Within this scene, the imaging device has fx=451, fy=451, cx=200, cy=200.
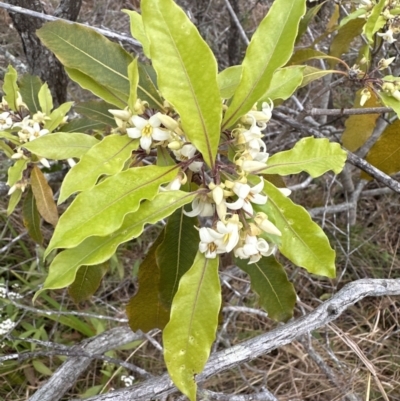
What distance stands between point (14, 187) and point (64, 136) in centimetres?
44

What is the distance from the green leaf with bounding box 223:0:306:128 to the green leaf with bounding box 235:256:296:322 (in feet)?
1.70

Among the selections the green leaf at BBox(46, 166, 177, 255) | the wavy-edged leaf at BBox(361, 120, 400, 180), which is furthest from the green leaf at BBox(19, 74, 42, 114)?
the wavy-edged leaf at BBox(361, 120, 400, 180)

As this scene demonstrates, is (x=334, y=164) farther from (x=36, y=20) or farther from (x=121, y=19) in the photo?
(x=121, y=19)

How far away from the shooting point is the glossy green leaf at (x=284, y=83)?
1152mm

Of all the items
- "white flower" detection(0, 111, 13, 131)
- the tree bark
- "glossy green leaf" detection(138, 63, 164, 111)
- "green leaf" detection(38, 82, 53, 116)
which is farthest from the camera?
the tree bark

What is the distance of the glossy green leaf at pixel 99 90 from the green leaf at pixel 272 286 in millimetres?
559

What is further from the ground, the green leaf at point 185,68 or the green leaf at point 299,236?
the green leaf at point 185,68

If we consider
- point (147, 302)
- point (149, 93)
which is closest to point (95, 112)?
point (149, 93)

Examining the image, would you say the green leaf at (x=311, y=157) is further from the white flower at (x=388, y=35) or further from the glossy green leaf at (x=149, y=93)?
the white flower at (x=388, y=35)

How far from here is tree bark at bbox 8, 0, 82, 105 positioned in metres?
1.84

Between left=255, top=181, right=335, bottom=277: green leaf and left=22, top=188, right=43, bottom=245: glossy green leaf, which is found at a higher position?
left=255, top=181, right=335, bottom=277: green leaf

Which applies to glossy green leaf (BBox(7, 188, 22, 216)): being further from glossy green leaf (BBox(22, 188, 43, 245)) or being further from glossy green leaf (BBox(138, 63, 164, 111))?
glossy green leaf (BBox(138, 63, 164, 111))

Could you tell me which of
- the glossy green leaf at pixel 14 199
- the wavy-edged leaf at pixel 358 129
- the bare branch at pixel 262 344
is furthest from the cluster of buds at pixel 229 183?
the wavy-edged leaf at pixel 358 129

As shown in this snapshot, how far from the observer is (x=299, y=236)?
39.0 inches
